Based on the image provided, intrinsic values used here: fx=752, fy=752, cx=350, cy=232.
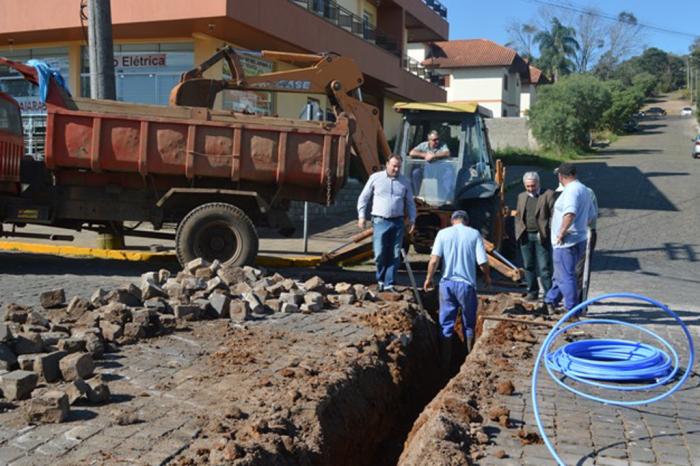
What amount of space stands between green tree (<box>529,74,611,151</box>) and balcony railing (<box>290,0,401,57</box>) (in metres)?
17.8

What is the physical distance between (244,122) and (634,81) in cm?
9380

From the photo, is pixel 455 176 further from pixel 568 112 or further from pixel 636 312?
pixel 568 112

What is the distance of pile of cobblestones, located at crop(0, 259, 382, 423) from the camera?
194 inches

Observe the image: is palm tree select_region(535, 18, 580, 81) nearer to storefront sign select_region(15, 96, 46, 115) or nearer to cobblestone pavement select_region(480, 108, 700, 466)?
cobblestone pavement select_region(480, 108, 700, 466)

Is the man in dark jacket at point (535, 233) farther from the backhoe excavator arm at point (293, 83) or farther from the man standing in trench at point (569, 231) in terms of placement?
the backhoe excavator arm at point (293, 83)

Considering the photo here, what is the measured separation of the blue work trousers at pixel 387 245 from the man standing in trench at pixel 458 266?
1.51m

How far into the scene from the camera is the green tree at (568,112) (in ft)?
145

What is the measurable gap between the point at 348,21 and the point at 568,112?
923 inches

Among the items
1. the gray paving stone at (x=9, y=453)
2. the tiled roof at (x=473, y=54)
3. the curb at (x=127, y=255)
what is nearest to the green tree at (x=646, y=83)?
A: the tiled roof at (x=473, y=54)

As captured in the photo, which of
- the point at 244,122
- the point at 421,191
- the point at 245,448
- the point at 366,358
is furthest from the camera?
the point at 421,191

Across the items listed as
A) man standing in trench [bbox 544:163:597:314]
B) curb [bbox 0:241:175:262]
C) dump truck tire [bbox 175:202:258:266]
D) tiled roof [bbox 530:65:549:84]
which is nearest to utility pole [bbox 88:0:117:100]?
curb [bbox 0:241:175:262]

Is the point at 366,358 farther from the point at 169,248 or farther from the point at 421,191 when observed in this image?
the point at 169,248

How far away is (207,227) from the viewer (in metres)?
10.6

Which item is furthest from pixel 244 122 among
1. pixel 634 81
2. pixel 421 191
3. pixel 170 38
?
pixel 634 81
